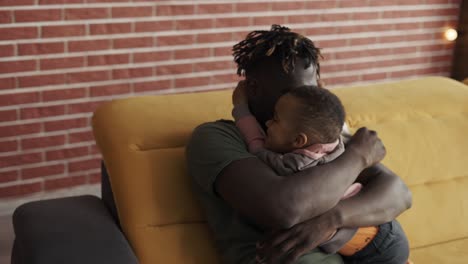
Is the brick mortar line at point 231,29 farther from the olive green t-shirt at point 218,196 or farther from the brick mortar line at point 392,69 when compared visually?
the olive green t-shirt at point 218,196

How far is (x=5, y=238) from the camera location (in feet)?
10.5

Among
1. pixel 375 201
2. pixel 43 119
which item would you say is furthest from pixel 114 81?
pixel 375 201

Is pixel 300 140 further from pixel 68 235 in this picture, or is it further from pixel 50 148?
pixel 50 148

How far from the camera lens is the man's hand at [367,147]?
1.88 m

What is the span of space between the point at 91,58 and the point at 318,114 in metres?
1.83

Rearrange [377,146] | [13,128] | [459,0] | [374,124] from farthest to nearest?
[459,0] → [13,128] → [374,124] → [377,146]

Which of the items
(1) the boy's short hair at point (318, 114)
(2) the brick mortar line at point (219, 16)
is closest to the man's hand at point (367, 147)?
(1) the boy's short hair at point (318, 114)

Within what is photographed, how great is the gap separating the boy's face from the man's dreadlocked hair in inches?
5.2

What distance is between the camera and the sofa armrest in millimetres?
1724

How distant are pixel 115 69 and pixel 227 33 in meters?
0.63

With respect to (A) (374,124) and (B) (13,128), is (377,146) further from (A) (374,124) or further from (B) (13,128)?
(B) (13,128)

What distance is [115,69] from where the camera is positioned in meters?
3.43

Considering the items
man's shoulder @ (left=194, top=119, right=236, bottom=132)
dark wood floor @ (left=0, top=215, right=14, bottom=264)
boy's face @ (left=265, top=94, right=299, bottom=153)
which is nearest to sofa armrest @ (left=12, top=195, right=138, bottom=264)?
man's shoulder @ (left=194, top=119, right=236, bottom=132)

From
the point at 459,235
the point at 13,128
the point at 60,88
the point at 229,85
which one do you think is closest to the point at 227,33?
the point at 229,85
